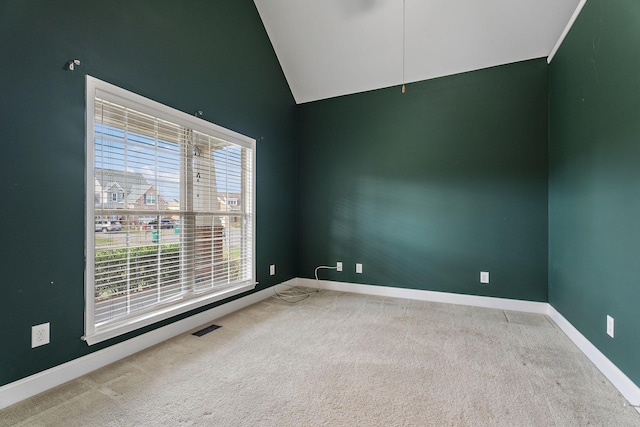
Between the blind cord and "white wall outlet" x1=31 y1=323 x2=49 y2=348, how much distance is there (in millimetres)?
2179

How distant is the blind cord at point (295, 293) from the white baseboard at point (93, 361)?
0.85 m

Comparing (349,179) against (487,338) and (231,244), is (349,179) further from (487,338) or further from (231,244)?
(487,338)

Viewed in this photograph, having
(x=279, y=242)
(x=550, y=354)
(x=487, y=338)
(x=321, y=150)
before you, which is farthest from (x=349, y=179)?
(x=550, y=354)

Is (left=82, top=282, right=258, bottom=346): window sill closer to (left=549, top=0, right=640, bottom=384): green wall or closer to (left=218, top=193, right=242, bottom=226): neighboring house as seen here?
(left=218, top=193, right=242, bottom=226): neighboring house

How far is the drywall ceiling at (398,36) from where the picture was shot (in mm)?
2812

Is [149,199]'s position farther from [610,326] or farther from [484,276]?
[484,276]

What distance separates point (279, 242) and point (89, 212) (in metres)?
2.25

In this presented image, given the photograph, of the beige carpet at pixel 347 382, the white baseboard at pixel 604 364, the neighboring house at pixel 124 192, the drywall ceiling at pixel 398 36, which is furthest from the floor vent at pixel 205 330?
the drywall ceiling at pixel 398 36

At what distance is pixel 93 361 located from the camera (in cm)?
192

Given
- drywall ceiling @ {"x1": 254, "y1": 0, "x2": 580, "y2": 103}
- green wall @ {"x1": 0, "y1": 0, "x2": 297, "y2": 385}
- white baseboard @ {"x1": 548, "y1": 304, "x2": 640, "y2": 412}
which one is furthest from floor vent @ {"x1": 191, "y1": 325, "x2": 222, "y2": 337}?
drywall ceiling @ {"x1": 254, "y1": 0, "x2": 580, "y2": 103}

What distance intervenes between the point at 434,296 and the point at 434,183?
4.48 feet

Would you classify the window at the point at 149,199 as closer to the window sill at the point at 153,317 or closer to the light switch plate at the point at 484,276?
the window sill at the point at 153,317

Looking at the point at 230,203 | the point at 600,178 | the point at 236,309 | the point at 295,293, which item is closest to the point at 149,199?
the point at 230,203

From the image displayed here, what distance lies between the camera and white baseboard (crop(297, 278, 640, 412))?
1.69 metres
